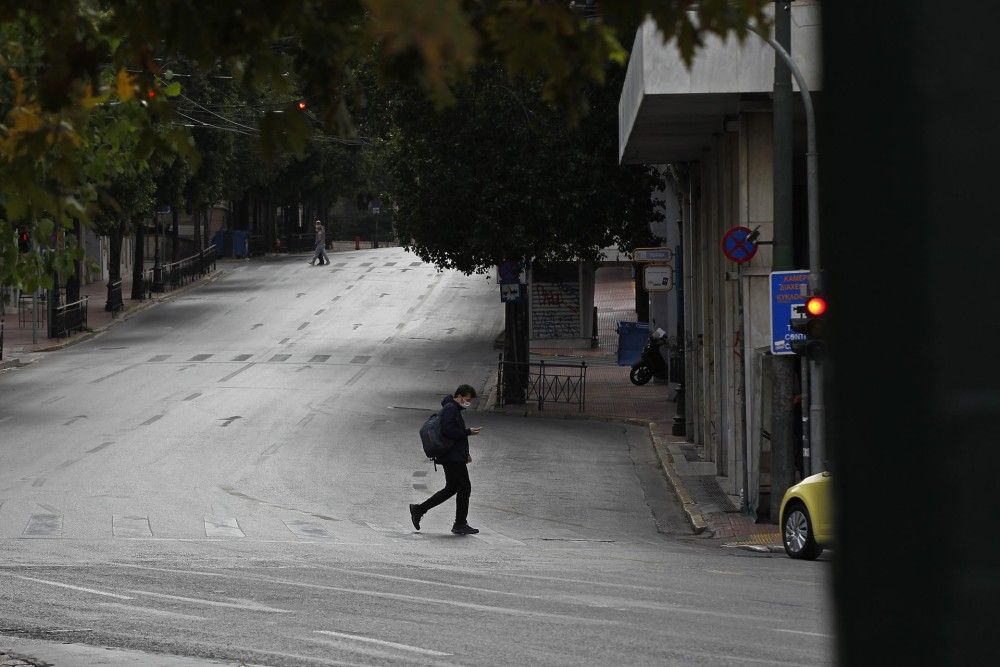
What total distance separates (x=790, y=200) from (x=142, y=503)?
8.64 m

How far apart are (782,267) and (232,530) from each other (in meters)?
7.05

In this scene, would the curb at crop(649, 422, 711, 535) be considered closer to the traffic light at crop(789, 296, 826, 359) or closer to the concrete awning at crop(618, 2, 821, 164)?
the traffic light at crop(789, 296, 826, 359)

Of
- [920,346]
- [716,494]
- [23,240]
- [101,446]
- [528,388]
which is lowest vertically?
[716,494]

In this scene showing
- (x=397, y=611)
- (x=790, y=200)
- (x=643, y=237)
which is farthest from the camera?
(x=643, y=237)

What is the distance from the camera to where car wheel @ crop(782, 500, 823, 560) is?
48.6 feet

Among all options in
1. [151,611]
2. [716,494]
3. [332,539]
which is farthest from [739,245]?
[151,611]

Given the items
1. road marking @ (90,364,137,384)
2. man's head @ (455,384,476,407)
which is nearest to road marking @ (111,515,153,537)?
man's head @ (455,384,476,407)

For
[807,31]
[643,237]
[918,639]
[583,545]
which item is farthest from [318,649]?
[643,237]

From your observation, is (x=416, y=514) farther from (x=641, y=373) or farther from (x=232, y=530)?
(x=641, y=373)

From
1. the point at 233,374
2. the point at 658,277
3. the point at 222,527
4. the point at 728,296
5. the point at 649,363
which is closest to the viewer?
the point at 222,527

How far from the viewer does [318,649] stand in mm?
9680

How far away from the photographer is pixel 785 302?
16859 mm

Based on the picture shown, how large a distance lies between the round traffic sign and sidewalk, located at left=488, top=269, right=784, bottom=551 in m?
3.26

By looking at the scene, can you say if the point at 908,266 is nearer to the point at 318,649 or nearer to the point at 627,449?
the point at 318,649
